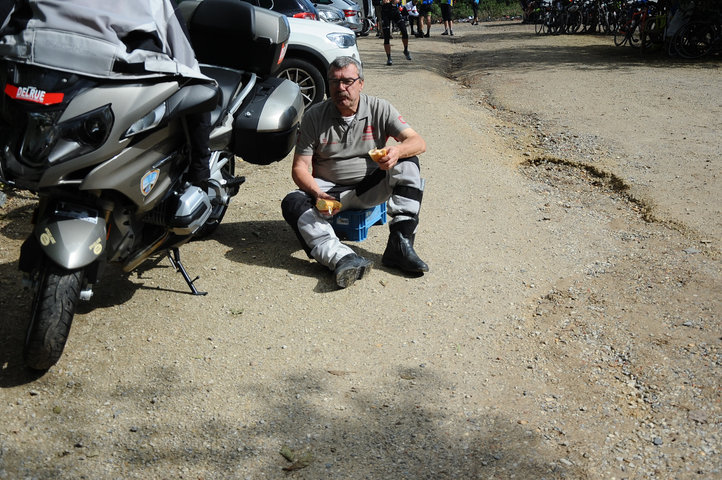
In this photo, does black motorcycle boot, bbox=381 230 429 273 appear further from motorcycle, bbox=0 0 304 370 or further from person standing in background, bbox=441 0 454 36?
person standing in background, bbox=441 0 454 36

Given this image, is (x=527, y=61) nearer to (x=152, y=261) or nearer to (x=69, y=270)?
(x=152, y=261)

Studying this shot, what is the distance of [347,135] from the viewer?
4.97 m

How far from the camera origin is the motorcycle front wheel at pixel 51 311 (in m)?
3.32

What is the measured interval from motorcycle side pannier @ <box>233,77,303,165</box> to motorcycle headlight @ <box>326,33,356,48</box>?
477cm

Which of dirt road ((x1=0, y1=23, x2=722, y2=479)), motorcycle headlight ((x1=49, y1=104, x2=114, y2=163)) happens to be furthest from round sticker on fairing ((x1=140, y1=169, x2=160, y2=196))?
dirt road ((x1=0, y1=23, x2=722, y2=479))

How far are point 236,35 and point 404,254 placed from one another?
6.31 feet

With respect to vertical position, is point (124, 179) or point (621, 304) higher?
point (124, 179)

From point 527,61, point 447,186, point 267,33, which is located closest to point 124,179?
point 267,33

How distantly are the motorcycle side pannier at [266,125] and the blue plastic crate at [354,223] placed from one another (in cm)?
58

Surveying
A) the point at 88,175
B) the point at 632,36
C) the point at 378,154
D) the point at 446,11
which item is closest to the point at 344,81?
the point at 378,154

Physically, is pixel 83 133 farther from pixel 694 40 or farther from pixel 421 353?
pixel 694 40

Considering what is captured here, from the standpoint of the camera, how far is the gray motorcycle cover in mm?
3252

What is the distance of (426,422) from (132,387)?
1405mm

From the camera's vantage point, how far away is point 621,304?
4.55m
